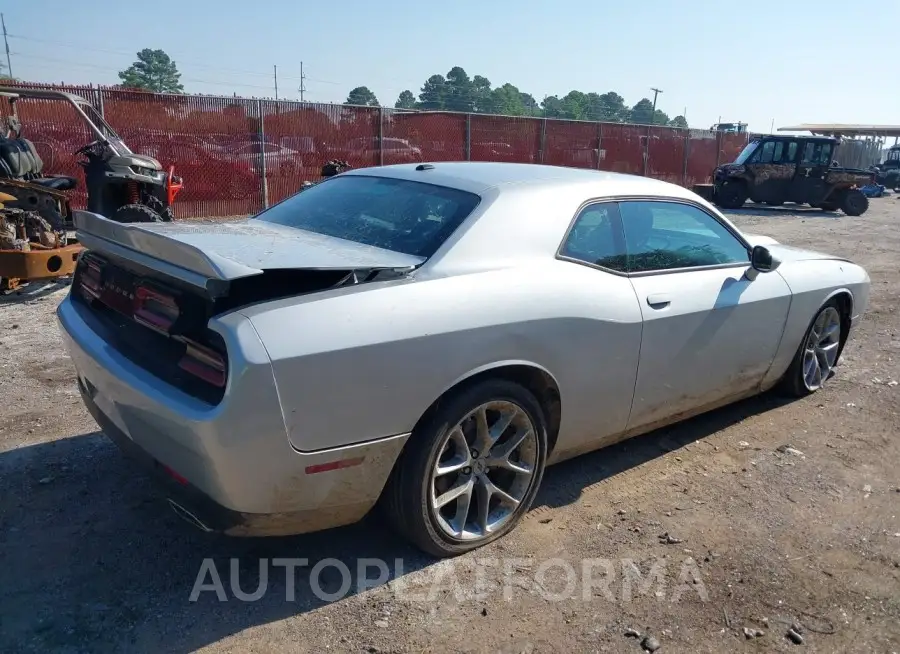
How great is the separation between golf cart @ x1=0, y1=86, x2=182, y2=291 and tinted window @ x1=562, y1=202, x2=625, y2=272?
5253mm

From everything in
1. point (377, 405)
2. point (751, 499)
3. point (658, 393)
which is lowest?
point (751, 499)

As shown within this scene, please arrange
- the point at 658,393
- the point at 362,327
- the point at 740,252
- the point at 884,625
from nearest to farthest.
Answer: the point at 362,327 < the point at 884,625 < the point at 658,393 < the point at 740,252

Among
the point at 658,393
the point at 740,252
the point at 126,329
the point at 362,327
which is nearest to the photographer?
the point at 362,327

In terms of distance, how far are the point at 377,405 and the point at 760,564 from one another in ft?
5.82

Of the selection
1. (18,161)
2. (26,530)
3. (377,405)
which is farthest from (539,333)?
(18,161)

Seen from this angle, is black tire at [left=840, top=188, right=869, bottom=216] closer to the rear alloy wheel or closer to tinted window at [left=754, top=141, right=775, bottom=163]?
tinted window at [left=754, top=141, right=775, bottom=163]

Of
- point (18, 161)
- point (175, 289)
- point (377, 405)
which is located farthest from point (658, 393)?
point (18, 161)

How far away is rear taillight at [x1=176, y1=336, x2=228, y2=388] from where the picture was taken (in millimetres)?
2408

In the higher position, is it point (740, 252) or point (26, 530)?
point (740, 252)

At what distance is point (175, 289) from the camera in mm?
2678

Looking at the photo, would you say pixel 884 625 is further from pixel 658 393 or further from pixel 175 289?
pixel 175 289

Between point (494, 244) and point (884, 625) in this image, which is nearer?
point (884, 625)

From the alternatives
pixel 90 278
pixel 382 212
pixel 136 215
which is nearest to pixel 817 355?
pixel 382 212

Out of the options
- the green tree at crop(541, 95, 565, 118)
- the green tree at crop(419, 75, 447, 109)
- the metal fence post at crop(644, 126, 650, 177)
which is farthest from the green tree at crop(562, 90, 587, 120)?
the metal fence post at crop(644, 126, 650, 177)
